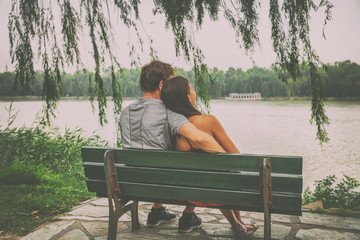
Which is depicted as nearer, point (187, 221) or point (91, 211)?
point (187, 221)

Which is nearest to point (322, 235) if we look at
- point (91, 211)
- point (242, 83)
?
point (91, 211)

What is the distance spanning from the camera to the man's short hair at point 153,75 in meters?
2.42

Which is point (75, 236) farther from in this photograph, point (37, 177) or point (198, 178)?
point (37, 177)

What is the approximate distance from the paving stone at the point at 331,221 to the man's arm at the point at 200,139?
157cm

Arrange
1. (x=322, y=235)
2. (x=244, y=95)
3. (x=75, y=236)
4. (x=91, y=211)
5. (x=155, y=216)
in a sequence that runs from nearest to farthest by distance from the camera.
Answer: (x=322, y=235) → (x=75, y=236) → (x=155, y=216) → (x=91, y=211) → (x=244, y=95)

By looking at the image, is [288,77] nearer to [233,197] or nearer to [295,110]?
[233,197]

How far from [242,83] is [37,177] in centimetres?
363

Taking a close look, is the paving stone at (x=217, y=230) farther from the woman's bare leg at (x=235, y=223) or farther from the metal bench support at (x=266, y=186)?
the metal bench support at (x=266, y=186)

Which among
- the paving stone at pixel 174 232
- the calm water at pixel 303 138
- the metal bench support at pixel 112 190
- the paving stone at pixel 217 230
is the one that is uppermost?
the metal bench support at pixel 112 190

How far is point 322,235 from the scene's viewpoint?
8.63 ft

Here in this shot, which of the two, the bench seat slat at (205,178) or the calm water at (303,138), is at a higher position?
the bench seat slat at (205,178)

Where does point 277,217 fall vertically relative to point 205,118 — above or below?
below

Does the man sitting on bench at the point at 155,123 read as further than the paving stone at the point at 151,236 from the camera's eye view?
No

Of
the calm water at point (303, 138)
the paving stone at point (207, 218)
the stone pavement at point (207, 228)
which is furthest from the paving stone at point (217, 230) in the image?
the calm water at point (303, 138)
